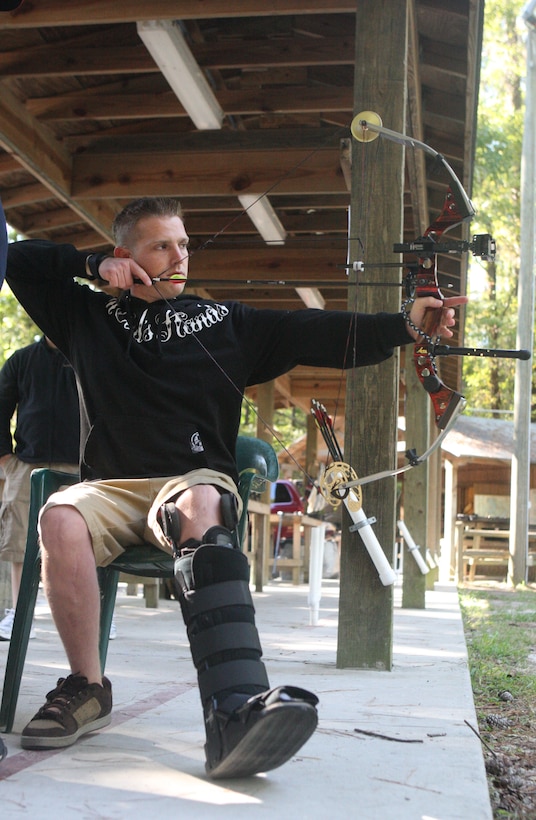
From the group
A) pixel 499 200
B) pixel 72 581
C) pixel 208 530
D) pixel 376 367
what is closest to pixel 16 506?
pixel 376 367

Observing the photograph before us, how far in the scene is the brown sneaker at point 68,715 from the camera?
2.09 m

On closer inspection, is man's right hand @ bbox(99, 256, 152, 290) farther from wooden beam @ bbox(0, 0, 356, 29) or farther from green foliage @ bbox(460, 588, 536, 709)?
wooden beam @ bbox(0, 0, 356, 29)

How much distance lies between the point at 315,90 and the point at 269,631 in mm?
3023

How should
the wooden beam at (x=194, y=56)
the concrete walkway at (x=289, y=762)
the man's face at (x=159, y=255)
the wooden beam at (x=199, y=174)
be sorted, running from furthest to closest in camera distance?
1. the wooden beam at (x=199, y=174)
2. the wooden beam at (x=194, y=56)
3. the man's face at (x=159, y=255)
4. the concrete walkway at (x=289, y=762)

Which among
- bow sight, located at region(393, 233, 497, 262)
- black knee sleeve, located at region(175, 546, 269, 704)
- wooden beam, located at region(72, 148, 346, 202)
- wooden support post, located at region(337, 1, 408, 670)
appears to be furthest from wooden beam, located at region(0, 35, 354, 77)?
black knee sleeve, located at region(175, 546, 269, 704)

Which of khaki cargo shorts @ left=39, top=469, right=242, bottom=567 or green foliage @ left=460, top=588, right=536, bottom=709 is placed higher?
khaki cargo shorts @ left=39, top=469, right=242, bottom=567

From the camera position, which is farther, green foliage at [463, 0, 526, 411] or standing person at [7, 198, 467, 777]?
green foliage at [463, 0, 526, 411]

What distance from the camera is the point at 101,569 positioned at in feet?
8.83

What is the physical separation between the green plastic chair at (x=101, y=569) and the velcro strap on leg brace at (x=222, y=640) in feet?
1.31

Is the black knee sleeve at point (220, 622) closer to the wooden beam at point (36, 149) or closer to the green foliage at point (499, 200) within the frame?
the wooden beam at point (36, 149)

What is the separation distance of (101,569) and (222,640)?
86 centimetres

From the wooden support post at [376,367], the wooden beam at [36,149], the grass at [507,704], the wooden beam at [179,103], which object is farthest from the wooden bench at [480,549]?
the wooden support post at [376,367]

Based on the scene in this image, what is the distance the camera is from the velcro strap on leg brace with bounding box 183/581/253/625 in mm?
1955

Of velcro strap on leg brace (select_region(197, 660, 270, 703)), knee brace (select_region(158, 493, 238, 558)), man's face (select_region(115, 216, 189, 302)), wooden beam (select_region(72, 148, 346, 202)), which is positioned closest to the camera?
velcro strap on leg brace (select_region(197, 660, 270, 703))
